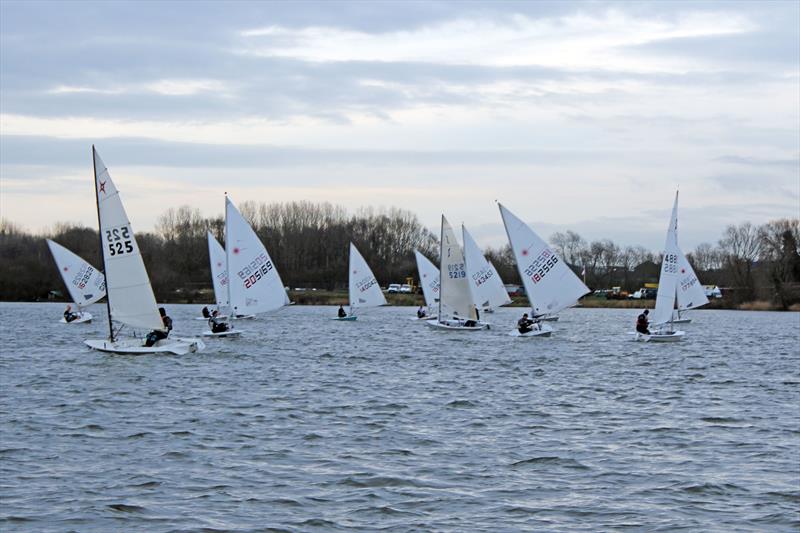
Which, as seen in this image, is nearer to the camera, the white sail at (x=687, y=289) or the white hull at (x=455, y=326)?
the white hull at (x=455, y=326)

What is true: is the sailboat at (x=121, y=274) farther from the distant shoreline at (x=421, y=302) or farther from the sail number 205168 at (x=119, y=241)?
the distant shoreline at (x=421, y=302)

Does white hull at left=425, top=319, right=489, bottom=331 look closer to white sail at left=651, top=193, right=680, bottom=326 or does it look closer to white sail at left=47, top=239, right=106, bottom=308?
white sail at left=651, top=193, right=680, bottom=326

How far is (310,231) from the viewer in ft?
419

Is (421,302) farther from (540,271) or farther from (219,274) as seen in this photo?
(540,271)

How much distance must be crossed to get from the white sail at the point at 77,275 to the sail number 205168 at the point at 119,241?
27.2m

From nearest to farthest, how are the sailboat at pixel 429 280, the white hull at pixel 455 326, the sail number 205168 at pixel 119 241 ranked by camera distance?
the sail number 205168 at pixel 119 241 < the white hull at pixel 455 326 < the sailboat at pixel 429 280

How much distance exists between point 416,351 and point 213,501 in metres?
24.7

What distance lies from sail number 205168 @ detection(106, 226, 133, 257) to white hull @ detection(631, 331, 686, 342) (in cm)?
2113

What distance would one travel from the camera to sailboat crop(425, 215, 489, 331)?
47.1 m

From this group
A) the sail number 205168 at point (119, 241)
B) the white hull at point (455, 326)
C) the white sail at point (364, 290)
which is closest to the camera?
the sail number 205168 at point (119, 241)

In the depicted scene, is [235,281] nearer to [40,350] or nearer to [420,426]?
[40,350]

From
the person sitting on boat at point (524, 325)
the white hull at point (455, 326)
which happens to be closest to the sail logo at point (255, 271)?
the white hull at point (455, 326)

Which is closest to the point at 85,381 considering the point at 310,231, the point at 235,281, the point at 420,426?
the point at 420,426

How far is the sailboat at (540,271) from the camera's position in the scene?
40.5m
